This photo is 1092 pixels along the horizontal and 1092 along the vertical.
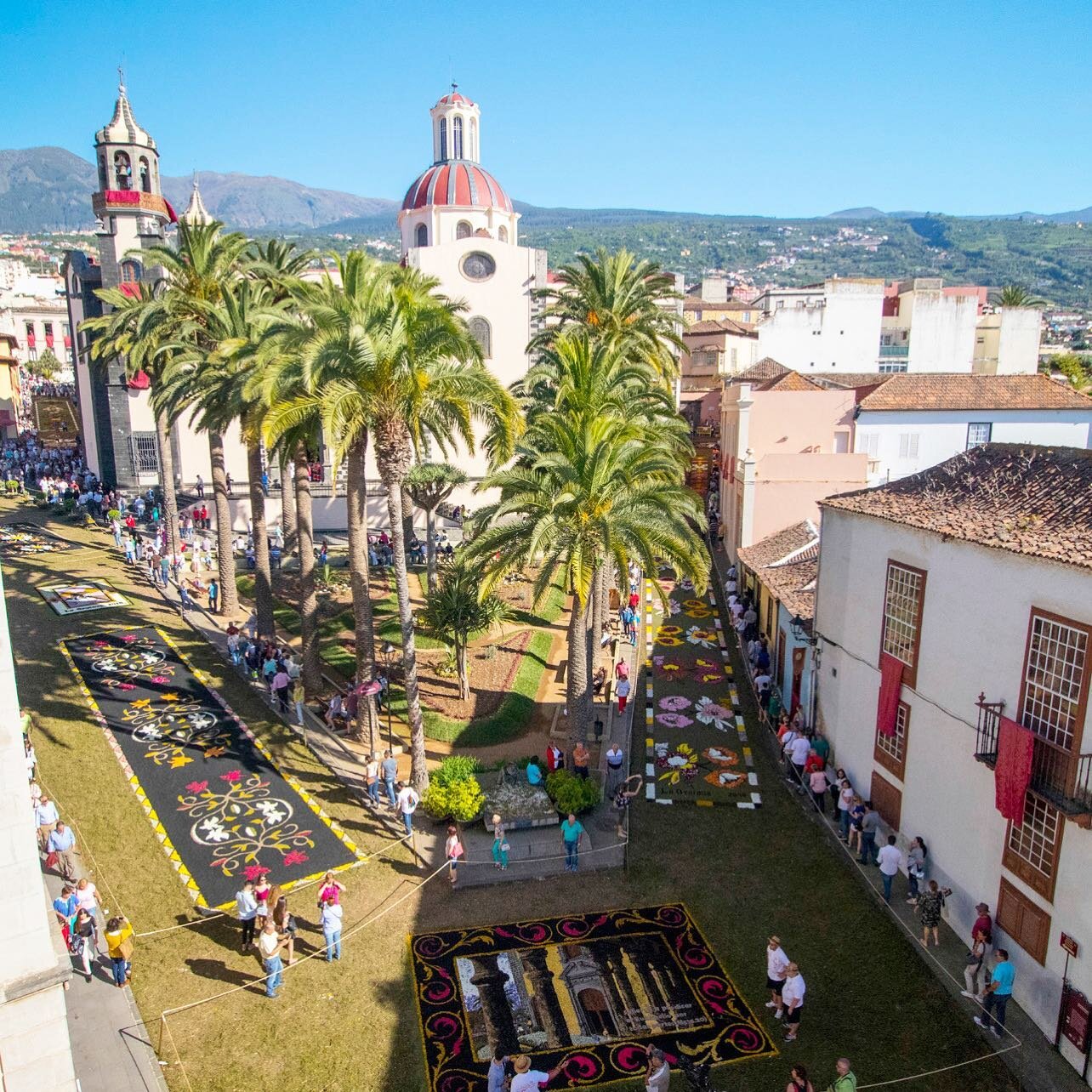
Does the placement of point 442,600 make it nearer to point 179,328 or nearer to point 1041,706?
point 179,328

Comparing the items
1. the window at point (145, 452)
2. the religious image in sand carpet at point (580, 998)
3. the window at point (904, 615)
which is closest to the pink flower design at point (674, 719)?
the window at point (904, 615)

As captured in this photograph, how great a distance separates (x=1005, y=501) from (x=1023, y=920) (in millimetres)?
6963

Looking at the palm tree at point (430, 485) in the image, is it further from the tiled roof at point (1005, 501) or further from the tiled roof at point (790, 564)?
the tiled roof at point (1005, 501)

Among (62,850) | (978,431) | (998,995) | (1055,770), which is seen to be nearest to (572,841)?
(998,995)

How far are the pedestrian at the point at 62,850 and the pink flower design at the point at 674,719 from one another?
47.3 ft

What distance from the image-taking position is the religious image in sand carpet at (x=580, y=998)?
12.8 m

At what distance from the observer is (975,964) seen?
44.4 ft

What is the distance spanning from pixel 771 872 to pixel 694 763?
4770mm

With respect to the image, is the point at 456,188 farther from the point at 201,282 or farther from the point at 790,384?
the point at 201,282

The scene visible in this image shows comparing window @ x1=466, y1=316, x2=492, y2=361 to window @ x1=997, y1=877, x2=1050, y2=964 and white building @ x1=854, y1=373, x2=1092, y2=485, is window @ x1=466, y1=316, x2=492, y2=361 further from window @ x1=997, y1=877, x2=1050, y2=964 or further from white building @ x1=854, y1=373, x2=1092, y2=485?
window @ x1=997, y1=877, x2=1050, y2=964

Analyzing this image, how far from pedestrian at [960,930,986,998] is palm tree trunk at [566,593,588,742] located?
9.10 m

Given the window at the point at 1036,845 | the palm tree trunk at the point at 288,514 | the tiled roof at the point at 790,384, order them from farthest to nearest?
the tiled roof at the point at 790,384
the palm tree trunk at the point at 288,514
the window at the point at 1036,845

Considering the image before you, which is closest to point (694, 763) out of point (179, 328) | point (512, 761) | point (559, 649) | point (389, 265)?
point (512, 761)

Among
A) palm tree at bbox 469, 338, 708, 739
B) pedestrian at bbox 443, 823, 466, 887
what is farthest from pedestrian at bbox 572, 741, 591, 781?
pedestrian at bbox 443, 823, 466, 887
